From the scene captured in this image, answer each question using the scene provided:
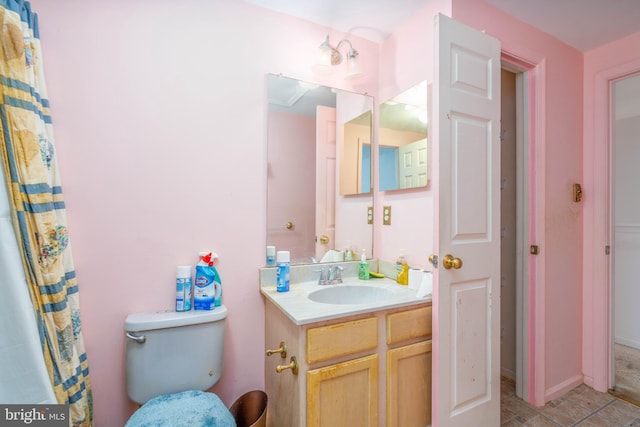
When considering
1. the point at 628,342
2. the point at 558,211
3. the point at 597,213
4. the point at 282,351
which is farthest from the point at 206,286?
the point at 628,342

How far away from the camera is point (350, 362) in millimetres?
1177

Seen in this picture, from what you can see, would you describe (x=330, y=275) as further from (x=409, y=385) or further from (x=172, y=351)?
(x=172, y=351)

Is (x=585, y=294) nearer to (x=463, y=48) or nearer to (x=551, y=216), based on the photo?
(x=551, y=216)

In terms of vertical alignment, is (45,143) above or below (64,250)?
above

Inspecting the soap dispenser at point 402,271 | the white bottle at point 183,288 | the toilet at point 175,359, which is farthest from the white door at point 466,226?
the white bottle at point 183,288

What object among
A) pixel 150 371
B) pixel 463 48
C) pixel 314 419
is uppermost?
pixel 463 48

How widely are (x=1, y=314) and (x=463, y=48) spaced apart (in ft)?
6.51

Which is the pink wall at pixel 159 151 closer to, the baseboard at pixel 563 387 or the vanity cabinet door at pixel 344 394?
the vanity cabinet door at pixel 344 394

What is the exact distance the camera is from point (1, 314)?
2.89ft

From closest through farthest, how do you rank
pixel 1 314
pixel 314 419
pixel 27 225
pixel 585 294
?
pixel 1 314, pixel 27 225, pixel 314 419, pixel 585 294

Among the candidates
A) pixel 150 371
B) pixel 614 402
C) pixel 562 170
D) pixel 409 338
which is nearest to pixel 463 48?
pixel 562 170

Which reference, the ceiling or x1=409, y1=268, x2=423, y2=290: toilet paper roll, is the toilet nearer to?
x1=409, y1=268, x2=423, y2=290: toilet paper roll

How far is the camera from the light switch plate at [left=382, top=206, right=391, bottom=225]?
70.8 inches

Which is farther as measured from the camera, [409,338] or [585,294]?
[585,294]
